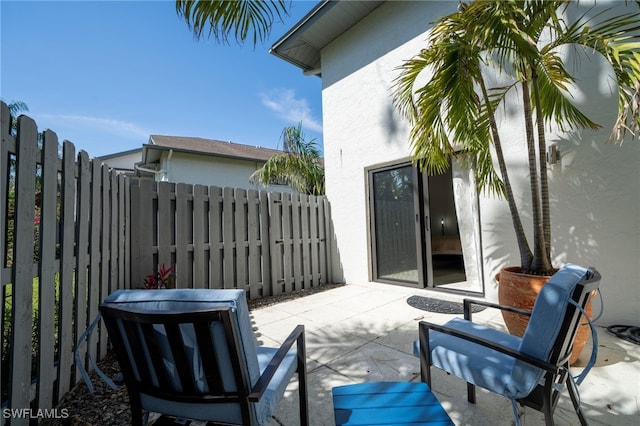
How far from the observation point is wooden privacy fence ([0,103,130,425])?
4.67 feet

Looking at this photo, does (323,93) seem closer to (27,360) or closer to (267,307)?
(267,307)

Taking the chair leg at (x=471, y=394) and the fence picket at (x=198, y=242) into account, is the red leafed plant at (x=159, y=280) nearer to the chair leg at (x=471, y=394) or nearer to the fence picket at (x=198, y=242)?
the fence picket at (x=198, y=242)

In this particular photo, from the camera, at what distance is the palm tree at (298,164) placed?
757 centimetres

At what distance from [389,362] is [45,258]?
266 centimetres

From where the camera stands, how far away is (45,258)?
5.46ft

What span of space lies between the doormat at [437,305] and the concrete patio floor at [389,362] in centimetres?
12

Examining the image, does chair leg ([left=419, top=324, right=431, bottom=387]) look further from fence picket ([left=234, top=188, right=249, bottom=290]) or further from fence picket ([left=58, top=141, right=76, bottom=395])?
fence picket ([left=234, top=188, right=249, bottom=290])

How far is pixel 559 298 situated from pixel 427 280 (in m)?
3.43

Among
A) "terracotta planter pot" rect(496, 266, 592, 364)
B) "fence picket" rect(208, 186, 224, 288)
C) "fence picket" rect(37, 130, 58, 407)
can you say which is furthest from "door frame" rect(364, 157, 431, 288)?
"fence picket" rect(37, 130, 58, 407)

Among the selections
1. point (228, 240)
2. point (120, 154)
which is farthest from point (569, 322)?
point (120, 154)

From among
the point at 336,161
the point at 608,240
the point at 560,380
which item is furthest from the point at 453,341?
the point at 336,161

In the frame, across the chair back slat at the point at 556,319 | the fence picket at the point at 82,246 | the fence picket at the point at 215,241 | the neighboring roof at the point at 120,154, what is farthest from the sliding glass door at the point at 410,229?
the neighboring roof at the point at 120,154

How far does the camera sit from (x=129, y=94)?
6.48 meters

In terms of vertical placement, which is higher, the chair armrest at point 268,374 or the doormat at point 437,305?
the chair armrest at point 268,374
